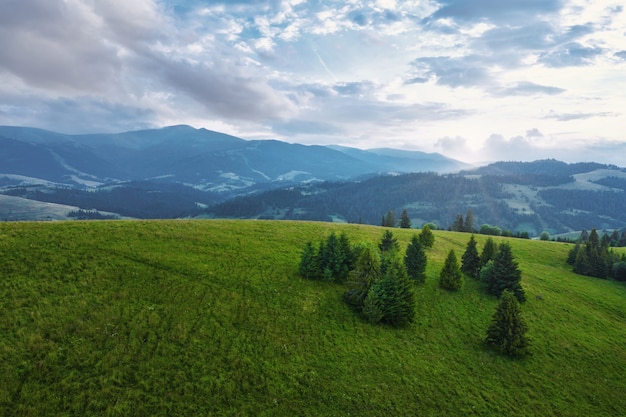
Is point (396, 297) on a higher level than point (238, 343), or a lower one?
higher

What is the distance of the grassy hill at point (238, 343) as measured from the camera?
27.3 meters

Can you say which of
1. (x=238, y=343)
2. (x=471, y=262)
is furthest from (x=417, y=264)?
(x=238, y=343)

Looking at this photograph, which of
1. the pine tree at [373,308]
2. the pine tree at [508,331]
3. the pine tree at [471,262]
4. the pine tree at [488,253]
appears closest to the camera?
the pine tree at [508,331]

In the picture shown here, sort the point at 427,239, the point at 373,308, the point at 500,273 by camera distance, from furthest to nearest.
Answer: the point at 427,239
the point at 500,273
the point at 373,308

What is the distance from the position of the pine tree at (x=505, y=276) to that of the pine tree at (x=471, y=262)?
5.75m

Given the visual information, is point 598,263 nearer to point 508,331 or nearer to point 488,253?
point 488,253

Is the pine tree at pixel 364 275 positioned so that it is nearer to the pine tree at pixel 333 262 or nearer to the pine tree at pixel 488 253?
the pine tree at pixel 333 262

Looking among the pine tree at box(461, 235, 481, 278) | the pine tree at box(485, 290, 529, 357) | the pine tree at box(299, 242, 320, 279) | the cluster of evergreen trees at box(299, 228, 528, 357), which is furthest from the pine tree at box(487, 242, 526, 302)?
the pine tree at box(299, 242, 320, 279)

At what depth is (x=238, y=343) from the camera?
33.5 meters

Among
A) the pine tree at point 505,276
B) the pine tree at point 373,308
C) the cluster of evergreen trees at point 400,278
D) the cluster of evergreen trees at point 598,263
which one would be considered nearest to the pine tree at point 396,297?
the cluster of evergreen trees at point 400,278

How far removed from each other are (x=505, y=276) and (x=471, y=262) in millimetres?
8580

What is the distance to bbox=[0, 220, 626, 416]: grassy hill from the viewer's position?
89.6 feet

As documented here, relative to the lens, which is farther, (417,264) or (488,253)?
(488,253)

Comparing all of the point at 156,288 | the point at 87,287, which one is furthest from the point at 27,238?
the point at 156,288
